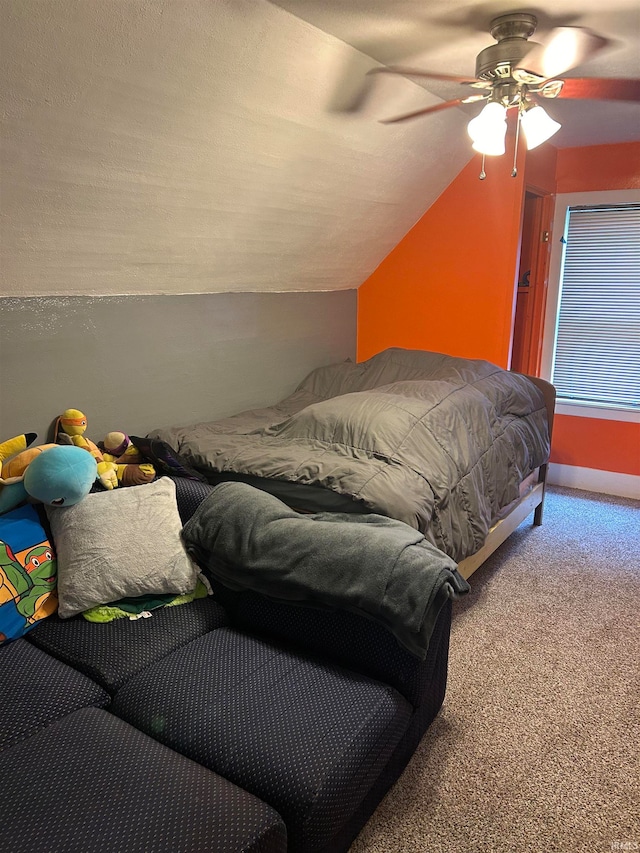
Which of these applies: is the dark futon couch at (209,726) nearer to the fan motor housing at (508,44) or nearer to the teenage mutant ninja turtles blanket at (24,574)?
the teenage mutant ninja turtles blanket at (24,574)

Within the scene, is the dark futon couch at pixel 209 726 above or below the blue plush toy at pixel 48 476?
below

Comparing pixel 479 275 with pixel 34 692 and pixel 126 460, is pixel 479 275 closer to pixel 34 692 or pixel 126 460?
pixel 126 460

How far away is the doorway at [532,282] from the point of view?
403cm

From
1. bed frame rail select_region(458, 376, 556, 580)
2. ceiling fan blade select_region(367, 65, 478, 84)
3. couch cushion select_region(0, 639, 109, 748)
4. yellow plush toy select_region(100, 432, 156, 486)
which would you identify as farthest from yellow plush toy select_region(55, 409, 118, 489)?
ceiling fan blade select_region(367, 65, 478, 84)

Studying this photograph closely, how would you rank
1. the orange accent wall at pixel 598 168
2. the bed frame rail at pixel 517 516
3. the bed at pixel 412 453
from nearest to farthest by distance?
the bed at pixel 412 453, the bed frame rail at pixel 517 516, the orange accent wall at pixel 598 168

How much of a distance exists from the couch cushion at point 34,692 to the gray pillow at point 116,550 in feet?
0.65

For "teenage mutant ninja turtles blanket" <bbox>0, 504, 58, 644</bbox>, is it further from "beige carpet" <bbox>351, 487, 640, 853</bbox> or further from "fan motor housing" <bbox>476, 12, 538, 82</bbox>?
"fan motor housing" <bbox>476, 12, 538, 82</bbox>

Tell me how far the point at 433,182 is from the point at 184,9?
2.14m

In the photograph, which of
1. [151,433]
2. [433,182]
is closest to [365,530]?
[151,433]

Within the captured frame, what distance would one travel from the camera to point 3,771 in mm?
1325

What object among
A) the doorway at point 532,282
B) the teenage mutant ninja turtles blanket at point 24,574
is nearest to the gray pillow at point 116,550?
the teenage mutant ninja turtles blanket at point 24,574

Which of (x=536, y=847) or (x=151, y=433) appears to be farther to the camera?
(x=151, y=433)

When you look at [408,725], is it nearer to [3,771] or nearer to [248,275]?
[3,771]

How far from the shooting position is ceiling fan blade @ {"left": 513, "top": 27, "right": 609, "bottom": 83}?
2.04 m
